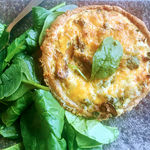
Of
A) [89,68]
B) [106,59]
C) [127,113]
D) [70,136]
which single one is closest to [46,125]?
[70,136]

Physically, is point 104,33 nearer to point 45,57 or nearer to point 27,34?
point 45,57

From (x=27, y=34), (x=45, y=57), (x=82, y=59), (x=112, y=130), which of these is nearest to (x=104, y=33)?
(x=82, y=59)

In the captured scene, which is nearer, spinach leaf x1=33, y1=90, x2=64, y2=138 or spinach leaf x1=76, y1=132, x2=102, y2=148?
spinach leaf x1=33, y1=90, x2=64, y2=138

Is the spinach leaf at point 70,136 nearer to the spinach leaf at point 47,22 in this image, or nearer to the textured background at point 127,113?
the textured background at point 127,113

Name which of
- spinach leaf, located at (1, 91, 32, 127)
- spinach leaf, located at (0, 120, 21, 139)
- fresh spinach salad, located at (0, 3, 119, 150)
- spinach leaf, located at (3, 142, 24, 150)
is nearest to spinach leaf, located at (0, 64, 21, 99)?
fresh spinach salad, located at (0, 3, 119, 150)

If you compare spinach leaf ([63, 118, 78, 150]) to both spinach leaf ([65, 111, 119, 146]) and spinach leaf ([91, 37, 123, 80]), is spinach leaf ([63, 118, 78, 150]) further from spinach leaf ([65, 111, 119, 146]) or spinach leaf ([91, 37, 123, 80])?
spinach leaf ([91, 37, 123, 80])

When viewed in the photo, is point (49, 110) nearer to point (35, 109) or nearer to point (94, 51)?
point (35, 109)
